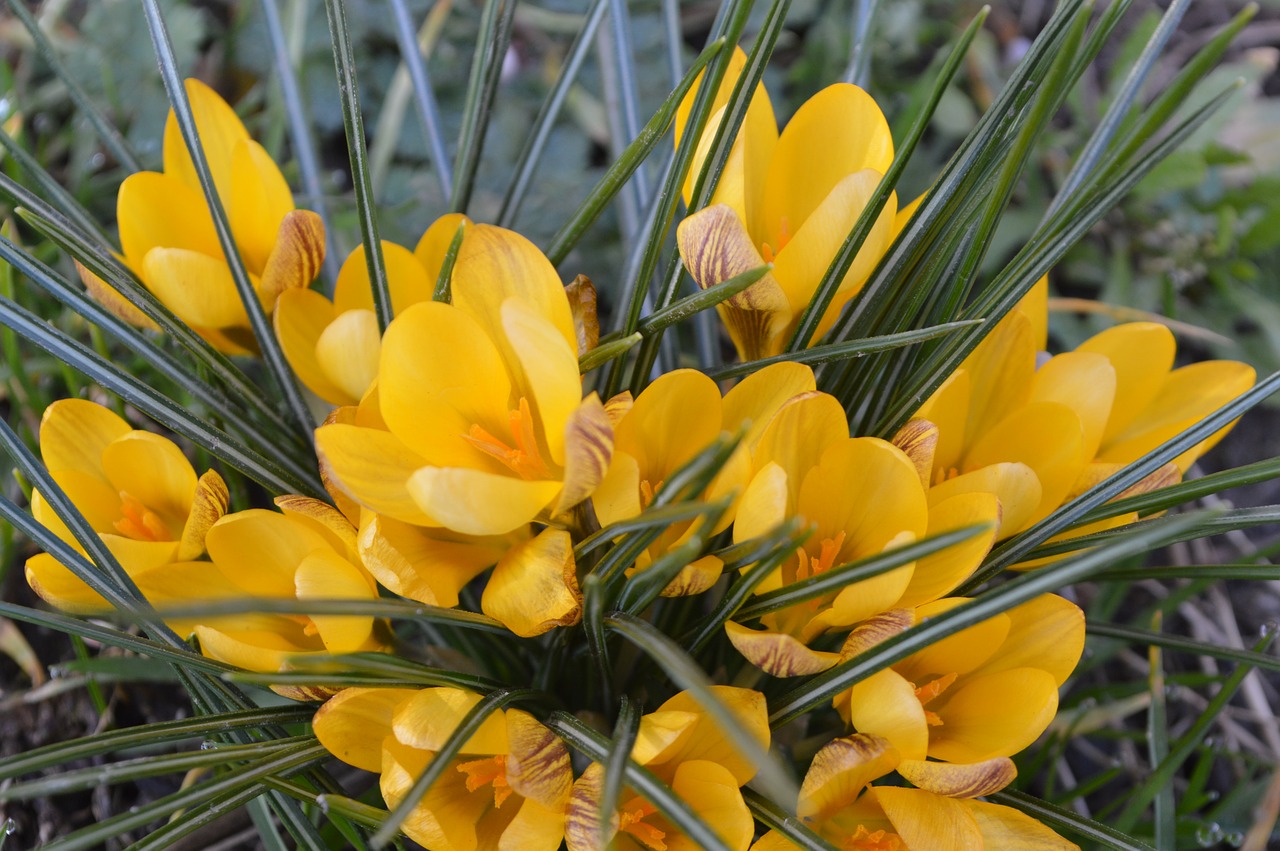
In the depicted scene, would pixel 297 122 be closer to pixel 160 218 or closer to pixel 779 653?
pixel 160 218

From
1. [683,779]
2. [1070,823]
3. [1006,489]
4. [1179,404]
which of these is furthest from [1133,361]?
[683,779]

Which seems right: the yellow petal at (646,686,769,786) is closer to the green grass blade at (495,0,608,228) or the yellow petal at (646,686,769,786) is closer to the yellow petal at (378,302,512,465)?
the yellow petal at (378,302,512,465)

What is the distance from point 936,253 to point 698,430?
0.58 feet

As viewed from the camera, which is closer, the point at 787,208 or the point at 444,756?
the point at 444,756

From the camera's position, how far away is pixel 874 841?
504mm

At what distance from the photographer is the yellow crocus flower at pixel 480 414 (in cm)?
43

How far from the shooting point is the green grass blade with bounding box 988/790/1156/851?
53 cm

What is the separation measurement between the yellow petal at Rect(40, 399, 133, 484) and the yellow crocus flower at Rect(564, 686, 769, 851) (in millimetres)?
366

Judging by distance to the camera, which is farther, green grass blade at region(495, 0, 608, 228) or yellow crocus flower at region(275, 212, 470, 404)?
green grass blade at region(495, 0, 608, 228)

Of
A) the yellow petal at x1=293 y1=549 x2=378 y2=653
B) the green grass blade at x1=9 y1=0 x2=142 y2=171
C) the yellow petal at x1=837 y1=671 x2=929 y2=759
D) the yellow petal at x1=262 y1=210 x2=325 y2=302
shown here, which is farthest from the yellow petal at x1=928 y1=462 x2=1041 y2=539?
the green grass blade at x1=9 y1=0 x2=142 y2=171

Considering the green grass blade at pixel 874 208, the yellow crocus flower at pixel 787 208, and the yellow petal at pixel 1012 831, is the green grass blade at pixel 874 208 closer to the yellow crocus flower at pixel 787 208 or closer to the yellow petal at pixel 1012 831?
the yellow crocus flower at pixel 787 208

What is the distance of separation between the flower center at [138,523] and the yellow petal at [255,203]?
0.16 metres

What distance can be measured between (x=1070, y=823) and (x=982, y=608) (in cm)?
21

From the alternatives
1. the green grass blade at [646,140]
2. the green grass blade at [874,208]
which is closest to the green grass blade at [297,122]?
the green grass blade at [646,140]
